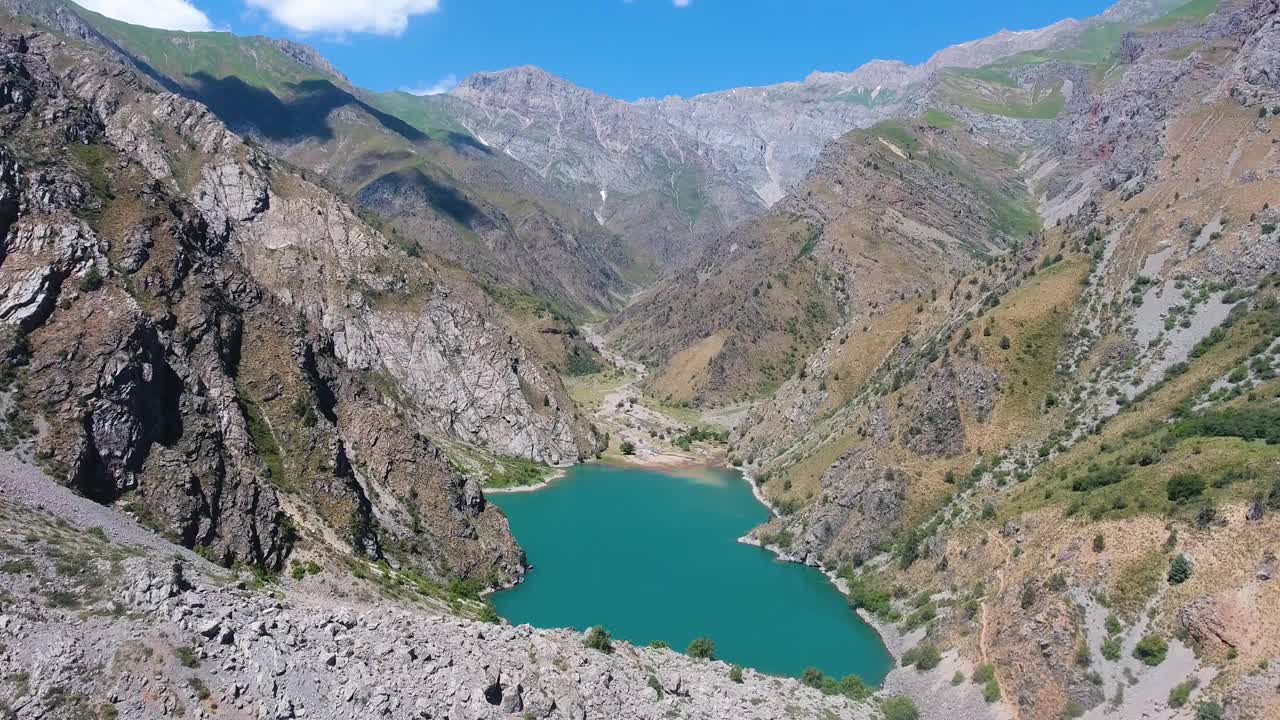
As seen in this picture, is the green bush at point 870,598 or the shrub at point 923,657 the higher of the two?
the green bush at point 870,598

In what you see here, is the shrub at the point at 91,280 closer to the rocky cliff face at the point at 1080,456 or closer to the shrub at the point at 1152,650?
the rocky cliff face at the point at 1080,456

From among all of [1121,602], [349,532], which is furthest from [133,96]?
[1121,602]

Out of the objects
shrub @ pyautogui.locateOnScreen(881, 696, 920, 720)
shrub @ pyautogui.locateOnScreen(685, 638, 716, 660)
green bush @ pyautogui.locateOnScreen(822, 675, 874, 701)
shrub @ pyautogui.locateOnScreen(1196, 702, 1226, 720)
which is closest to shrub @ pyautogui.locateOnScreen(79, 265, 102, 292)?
shrub @ pyautogui.locateOnScreen(685, 638, 716, 660)

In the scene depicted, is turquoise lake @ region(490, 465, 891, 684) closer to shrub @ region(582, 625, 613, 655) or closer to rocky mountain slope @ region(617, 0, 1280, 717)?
rocky mountain slope @ region(617, 0, 1280, 717)

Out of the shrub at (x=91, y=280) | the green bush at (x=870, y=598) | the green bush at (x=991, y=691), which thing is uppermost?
the shrub at (x=91, y=280)

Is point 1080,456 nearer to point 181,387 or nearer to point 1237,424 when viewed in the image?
point 1237,424

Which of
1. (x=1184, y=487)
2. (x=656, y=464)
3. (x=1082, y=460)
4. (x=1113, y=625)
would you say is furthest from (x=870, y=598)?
(x=656, y=464)

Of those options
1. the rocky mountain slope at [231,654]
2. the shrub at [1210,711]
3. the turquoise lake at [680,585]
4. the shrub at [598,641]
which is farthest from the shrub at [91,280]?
the shrub at [1210,711]
